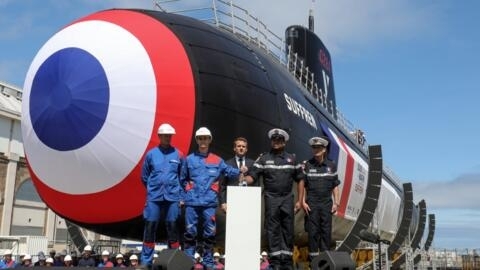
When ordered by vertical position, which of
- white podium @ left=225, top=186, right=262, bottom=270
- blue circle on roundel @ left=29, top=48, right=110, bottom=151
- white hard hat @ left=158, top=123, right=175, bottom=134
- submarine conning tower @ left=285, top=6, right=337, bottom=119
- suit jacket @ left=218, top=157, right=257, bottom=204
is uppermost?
submarine conning tower @ left=285, top=6, right=337, bottom=119

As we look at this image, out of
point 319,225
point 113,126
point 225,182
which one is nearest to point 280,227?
point 319,225

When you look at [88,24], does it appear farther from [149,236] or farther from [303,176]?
[303,176]

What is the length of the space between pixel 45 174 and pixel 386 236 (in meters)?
15.6

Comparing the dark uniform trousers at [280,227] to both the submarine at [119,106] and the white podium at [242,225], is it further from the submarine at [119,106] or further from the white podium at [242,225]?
the white podium at [242,225]

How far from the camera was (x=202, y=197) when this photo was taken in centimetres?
642

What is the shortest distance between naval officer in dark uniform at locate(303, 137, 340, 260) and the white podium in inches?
93.5

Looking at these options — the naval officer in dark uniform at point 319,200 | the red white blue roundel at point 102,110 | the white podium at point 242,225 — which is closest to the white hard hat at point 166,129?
the red white blue roundel at point 102,110

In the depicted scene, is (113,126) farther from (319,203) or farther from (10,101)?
(10,101)

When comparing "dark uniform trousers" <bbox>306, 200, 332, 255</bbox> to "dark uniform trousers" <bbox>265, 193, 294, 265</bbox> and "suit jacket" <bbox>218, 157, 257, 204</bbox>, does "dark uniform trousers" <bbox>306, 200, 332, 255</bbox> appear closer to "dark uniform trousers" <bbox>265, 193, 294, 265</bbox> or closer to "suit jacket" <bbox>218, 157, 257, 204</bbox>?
"dark uniform trousers" <bbox>265, 193, 294, 265</bbox>

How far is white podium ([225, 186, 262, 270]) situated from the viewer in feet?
14.9

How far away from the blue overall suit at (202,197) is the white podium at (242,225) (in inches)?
72.1

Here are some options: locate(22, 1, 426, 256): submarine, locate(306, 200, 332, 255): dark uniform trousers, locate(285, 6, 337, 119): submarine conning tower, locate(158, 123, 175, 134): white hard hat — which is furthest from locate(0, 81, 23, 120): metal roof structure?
locate(306, 200, 332, 255): dark uniform trousers

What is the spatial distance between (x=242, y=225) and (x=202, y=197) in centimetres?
189

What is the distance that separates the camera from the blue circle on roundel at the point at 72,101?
6676mm
